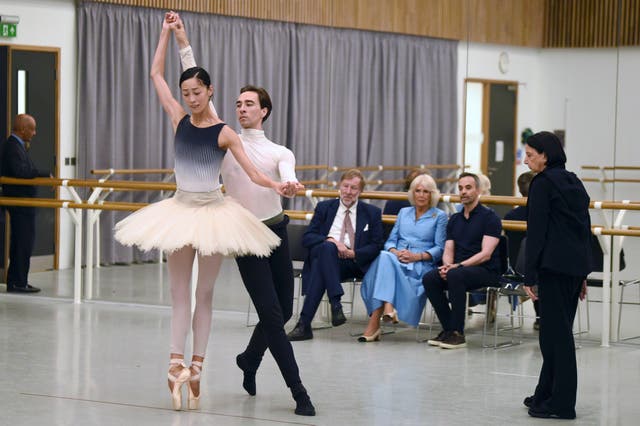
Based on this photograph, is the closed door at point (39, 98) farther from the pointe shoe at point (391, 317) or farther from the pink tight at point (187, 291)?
the pink tight at point (187, 291)

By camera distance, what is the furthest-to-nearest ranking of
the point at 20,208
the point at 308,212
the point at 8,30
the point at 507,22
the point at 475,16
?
1. the point at 8,30
2. the point at 20,208
3. the point at 475,16
4. the point at 507,22
5. the point at 308,212

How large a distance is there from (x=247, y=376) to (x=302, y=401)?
0.49m

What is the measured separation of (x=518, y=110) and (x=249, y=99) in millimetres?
4027

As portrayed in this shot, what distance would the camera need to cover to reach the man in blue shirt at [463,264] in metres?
7.62

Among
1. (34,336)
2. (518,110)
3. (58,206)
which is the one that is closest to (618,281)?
(518,110)

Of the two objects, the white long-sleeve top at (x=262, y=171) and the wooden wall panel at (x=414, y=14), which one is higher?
the wooden wall panel at (x=414, y=14)

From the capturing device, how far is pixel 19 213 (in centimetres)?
1010

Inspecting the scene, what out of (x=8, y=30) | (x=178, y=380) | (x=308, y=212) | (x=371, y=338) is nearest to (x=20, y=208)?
(x=8, y=30)

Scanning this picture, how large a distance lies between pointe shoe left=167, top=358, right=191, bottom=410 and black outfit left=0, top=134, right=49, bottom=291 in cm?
469

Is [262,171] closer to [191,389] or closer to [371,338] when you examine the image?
[191,389]

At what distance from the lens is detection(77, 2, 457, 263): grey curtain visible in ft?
Result: 31.3

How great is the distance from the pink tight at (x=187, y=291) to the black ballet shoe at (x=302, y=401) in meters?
0.48

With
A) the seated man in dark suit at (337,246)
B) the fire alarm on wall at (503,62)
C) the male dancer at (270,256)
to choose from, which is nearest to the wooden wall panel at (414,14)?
the fire alarm on wall at (503,62)

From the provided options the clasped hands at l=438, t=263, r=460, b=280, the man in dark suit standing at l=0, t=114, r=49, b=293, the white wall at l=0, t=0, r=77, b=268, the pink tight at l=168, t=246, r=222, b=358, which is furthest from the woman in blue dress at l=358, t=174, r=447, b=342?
the white wall at l=0, t=0, r=77, b=268
